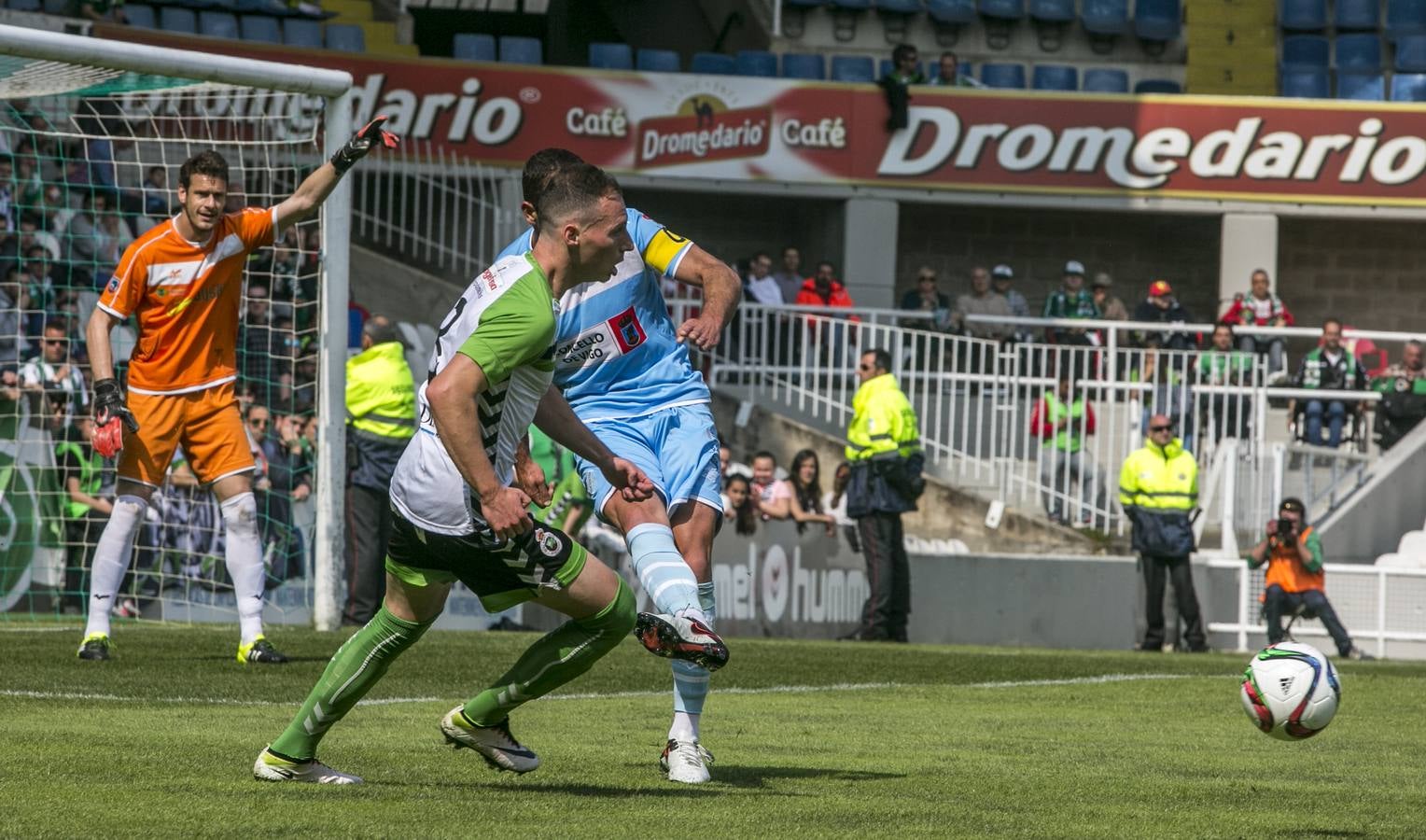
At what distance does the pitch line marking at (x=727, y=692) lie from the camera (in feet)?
26.5

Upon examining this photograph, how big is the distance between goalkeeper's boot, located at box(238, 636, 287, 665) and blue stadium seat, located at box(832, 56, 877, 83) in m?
18.6

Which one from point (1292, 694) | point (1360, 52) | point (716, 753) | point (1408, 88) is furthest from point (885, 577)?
point (1360, 52)

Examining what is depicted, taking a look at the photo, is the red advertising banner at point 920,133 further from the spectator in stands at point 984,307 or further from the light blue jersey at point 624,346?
the light blue jersey at point 624,346

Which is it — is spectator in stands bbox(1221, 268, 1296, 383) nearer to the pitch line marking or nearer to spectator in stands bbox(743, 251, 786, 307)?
spectator in stands bbox(743, 251, 786, 307)

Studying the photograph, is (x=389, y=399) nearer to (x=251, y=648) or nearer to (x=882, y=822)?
(x=251, y=648)

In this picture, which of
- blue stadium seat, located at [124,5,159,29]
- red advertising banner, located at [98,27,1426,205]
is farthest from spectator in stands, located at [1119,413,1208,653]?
blue stadium seat, located at [124,5,159,29]

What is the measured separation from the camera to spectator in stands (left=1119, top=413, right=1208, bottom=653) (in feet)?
56.7

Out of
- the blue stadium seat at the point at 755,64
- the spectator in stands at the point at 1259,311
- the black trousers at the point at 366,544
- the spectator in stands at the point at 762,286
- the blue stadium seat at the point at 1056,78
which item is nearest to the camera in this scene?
the black trousers at the point at 366,544

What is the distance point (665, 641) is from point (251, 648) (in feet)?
15.7

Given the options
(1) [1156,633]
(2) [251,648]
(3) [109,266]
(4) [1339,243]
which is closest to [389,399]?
(3) [109,266]

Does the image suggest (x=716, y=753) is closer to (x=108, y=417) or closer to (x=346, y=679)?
(x=346, y=679)

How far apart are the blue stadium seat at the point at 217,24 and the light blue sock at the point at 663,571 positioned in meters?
18.9

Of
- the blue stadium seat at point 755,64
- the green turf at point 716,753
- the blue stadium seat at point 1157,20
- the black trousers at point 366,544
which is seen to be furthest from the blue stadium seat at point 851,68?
the green turf at point 716,753

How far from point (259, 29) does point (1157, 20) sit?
12248 millimetres
